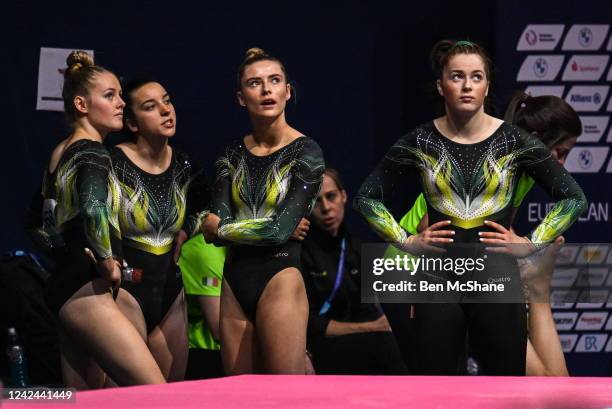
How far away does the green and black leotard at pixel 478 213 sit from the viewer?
3.92 metres

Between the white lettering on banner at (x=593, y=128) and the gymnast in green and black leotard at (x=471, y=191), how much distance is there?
1.59 m

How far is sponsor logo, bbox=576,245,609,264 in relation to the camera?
4.18m

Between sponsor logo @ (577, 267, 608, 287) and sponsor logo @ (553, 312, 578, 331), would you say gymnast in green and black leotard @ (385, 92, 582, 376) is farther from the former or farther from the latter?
sponsor logo @ (553, 312, 578, 331)

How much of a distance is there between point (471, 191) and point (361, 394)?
Result: 1.32 m

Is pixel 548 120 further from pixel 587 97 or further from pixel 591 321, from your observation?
pixel 591 321

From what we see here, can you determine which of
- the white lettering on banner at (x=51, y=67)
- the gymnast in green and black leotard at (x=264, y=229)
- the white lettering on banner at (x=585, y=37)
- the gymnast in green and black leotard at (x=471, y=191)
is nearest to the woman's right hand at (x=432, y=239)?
Answer: the gymnast in green and black leotard at (x=471, y=191)

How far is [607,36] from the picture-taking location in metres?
5.55

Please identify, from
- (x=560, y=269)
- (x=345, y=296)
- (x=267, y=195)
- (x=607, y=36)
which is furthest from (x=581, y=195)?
(x=607, y=36)

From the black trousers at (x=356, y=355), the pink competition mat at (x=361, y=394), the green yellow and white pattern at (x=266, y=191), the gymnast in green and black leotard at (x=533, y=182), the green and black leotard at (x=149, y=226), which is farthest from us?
the black trousers at (x=356, y=355)

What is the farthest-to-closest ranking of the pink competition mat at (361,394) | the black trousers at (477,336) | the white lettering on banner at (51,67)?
the white lettering on banner at (51,67)
the black trousers at (477,336)
the pink competition mat at (361,394)

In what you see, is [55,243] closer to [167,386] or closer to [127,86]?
[127,86]

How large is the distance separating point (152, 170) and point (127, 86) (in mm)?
389

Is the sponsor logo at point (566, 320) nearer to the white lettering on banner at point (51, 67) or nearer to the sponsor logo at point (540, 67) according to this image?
the sponsor logo at point (540, 67)

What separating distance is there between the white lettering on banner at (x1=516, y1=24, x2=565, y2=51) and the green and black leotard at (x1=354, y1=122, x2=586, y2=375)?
1551 mm
